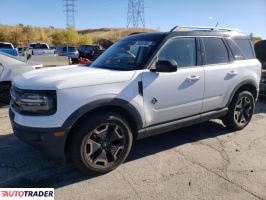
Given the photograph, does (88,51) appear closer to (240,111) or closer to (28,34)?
(240,111)

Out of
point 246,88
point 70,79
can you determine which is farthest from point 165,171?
point 246,88

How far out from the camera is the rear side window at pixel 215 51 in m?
5.00

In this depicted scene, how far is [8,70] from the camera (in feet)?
24.3

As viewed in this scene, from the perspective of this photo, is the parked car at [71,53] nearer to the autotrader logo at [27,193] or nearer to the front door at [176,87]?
the front door at [176,87]

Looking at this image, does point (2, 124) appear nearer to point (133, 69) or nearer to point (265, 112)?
point (133, 69)

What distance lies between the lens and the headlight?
138 inches

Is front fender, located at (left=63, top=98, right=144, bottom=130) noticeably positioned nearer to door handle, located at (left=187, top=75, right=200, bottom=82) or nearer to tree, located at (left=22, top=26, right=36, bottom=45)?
door handle, located at (left=187, top=75, right=200, bottom=82)

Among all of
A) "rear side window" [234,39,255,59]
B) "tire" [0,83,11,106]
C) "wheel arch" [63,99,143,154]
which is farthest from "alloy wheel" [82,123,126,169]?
"tire" [0,83,11,106]

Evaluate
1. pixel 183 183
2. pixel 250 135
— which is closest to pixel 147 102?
pixel 183 183

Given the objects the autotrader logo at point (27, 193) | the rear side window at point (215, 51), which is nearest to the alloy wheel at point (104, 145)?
the autotrader logo at point (27, 193)

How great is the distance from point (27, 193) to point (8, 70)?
4705 mm

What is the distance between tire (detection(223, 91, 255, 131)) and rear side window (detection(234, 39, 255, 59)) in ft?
2.28

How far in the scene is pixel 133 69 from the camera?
13.7 ft

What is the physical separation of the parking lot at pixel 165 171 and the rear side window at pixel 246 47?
1515 mm
